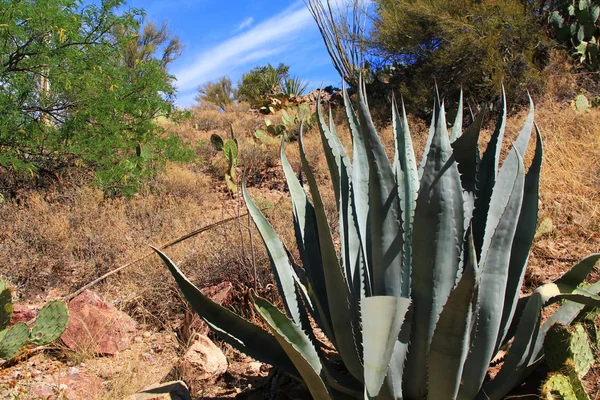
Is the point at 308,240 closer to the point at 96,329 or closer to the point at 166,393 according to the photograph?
the point at 166,393

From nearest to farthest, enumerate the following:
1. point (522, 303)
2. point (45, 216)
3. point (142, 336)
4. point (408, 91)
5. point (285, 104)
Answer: point (522, 303) → point (142, 336) → point (45, 216) → point (408, 91) → point (285, 104)

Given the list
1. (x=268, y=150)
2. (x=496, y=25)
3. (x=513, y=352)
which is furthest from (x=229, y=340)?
(x=496, y=25)

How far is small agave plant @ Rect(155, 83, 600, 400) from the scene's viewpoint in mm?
1448

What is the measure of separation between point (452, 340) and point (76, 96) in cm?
671

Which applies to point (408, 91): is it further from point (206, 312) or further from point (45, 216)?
point (206, 312)

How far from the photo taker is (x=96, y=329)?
3658mm

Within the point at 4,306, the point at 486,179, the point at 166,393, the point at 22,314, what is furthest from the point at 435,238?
the point at 22,314

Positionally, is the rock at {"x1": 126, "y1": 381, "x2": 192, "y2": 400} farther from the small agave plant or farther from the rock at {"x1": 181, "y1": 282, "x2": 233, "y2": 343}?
the rock at {"x1": 181, "y1": 282, "x2": 233, "y2": 343}

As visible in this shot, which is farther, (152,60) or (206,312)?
(152,60)

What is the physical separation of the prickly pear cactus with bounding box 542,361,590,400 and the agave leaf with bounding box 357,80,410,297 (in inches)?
20.4

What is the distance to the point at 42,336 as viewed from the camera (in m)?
Result: 3.13

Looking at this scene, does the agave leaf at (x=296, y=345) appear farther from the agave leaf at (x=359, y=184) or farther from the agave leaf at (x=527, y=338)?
the agave leaf at (x=527, y=338)

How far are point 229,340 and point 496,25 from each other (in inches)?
380

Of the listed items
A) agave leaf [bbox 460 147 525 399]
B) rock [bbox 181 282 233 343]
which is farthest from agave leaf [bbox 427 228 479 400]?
rock [bbox 181 282 233 343]
